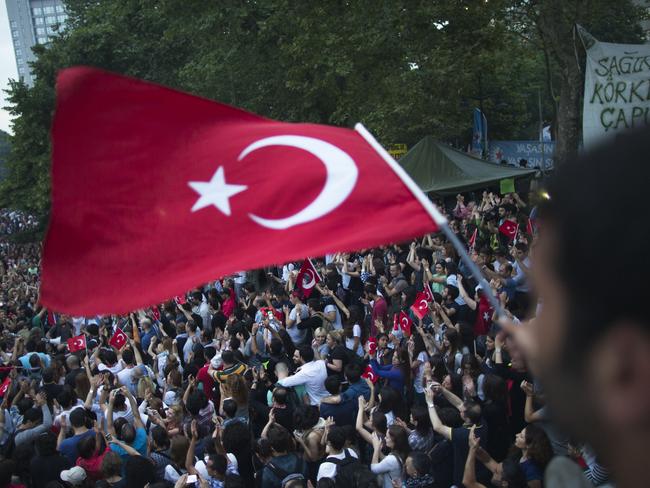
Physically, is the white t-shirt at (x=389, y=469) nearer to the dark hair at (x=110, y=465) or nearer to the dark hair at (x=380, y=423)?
the dark hair at (x=380, y=423)

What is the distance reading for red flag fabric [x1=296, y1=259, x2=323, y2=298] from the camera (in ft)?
38.8

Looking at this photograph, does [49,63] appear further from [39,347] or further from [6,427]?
[6,427]

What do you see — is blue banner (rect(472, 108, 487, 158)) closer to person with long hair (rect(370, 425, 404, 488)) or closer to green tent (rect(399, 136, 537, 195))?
green tent (rect(399, 136, 537, 195))

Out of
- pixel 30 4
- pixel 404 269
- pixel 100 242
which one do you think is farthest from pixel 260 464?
pixel 30 4

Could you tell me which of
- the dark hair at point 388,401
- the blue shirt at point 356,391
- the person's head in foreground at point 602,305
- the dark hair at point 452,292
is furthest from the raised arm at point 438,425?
the person's head in foreground at point 602,305

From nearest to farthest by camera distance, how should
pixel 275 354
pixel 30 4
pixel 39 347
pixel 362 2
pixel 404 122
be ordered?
pixel 275 354, pixel 39 347, pixel 362 2, pixel 404 122, pixel 30 4

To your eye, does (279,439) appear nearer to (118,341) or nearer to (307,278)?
(118,341)

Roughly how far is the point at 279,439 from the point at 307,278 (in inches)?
256

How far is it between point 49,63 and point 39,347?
1019 inches

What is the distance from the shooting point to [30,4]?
580 feet

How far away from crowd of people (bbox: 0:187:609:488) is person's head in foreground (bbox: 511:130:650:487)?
1606mm

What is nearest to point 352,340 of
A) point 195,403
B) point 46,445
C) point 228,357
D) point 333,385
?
point 228,357

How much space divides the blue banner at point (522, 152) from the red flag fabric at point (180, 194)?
24.4 metres

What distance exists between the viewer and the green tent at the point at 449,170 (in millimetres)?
16047
